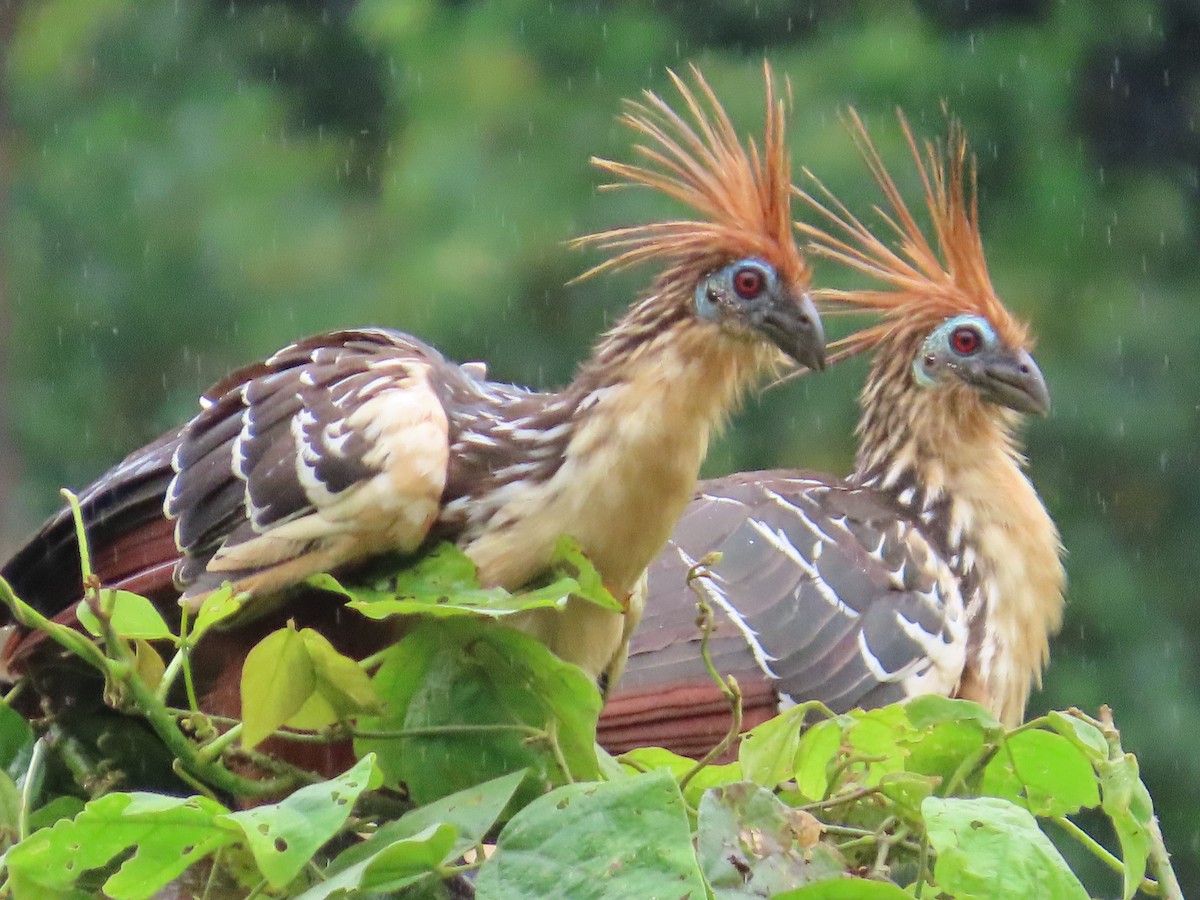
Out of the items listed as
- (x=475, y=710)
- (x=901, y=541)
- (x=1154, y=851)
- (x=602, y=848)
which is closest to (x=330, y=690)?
(x=475, y=710)

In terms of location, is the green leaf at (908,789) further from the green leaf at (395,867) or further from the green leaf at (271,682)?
the green leaf at (271,682)

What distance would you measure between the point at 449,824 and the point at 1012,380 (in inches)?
86.1

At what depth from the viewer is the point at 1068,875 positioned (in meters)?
1.16

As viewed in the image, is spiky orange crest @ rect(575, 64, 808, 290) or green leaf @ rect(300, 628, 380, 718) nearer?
green leaf @ rect(300, 628, 380, 718)

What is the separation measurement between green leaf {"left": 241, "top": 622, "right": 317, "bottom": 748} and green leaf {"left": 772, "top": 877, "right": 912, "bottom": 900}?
15.1 inches

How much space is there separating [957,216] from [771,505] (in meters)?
0.61

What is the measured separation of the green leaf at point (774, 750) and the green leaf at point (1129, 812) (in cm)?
23

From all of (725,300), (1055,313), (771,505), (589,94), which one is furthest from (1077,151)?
(725,300)

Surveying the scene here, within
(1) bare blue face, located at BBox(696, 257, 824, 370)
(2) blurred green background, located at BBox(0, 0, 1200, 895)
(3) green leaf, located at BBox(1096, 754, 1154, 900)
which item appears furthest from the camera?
(2) blurred green background, located at BBox(0, 0, 1200, 895)

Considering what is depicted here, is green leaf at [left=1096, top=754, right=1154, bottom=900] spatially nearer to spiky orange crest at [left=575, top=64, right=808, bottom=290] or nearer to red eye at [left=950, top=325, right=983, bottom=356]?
spiky orange crest at [left=575, top=64, right=808, bottom=290]

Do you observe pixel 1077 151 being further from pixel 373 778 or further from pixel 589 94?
pixel 373 778

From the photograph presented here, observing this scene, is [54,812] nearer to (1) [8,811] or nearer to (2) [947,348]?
(1) [8,811]

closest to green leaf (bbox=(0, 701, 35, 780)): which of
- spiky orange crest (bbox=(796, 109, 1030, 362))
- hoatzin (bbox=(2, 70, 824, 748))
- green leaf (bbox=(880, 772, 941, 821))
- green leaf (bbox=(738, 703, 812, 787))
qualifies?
hoatzin (bbox=(2, 70, 824, 748))

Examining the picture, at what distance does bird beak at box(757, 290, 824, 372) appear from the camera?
1.91 meters
